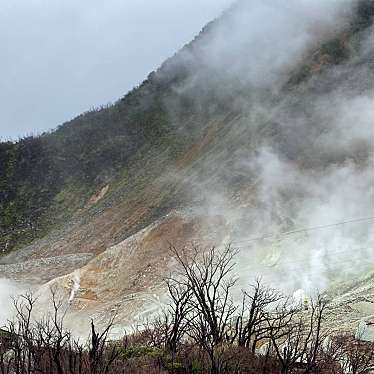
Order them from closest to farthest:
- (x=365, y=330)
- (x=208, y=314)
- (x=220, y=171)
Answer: (x=365, y=330)
(x=208, y=314)
(x=220, y=171)

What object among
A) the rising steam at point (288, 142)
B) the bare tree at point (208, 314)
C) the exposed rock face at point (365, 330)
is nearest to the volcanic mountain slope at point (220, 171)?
the rising steam at point (288, 142)

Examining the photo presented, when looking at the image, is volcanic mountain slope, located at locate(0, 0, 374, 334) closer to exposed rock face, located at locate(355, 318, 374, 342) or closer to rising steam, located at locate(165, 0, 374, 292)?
rising steam, located at locate(165, 0, 374, 292)

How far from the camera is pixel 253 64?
6097 centimetres

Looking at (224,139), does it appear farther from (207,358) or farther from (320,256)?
(207,358)

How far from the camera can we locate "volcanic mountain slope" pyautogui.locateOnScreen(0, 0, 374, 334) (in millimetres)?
33375

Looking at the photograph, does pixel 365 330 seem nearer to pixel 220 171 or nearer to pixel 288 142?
pixel 288 142

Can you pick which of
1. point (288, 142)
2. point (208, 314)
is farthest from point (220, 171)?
point (208, 314)

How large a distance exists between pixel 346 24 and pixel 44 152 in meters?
39.3

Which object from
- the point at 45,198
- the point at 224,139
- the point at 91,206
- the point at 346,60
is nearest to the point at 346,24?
the point at 346,60

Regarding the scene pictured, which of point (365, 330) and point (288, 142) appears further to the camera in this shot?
point (288, 142)

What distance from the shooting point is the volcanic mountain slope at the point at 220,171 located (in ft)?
109

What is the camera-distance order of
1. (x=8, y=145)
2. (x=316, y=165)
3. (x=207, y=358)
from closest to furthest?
1. (x=207, y=358)
2. (x=316, y=165)
3. (x=8, y=145)

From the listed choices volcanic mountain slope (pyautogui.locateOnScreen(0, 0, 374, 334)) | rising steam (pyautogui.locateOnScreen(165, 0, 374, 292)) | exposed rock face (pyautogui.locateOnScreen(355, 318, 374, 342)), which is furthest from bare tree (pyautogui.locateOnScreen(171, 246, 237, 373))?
exposed rock face (pyautogui.locateOnScreen(355, 318, 374, 342))

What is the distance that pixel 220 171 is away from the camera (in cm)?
4562
